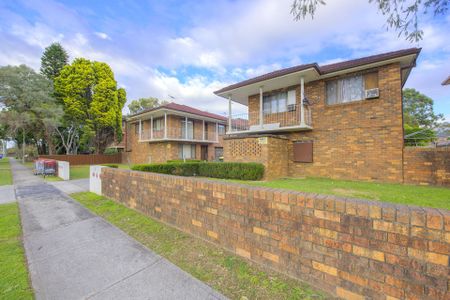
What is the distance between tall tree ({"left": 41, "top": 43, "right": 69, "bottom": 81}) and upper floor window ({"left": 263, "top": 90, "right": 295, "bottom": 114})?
27.7 m

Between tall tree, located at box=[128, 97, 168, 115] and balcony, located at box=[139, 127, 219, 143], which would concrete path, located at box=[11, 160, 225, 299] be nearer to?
balcony, located at box=[139, 127, 219, 143]

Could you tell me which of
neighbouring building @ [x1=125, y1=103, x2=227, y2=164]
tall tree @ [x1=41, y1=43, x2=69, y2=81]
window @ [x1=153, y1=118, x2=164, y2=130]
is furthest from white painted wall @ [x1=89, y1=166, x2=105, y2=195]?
tall tree @ [x1=41, y1=43, x2=69, y2=81]

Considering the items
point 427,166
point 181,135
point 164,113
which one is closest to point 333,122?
point 427,166

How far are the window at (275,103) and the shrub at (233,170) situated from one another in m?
4.66

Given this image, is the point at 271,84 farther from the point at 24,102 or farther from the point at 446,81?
the point at 24,102

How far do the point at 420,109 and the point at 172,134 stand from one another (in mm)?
34724

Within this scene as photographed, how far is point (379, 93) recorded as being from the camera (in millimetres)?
8898

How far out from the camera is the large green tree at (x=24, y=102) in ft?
57.0

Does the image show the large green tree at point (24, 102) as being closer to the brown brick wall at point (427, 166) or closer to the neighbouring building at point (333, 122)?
the neighbouring building at point (333, 122)

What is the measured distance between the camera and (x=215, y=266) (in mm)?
2689

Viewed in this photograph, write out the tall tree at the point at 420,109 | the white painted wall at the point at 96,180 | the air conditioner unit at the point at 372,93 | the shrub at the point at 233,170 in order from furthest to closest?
the tall tree at the point at 420,109 < the shrub at the point at 233,170 < the air conditioner unit at the point at 372,93 < the white painted wall at the point at 96,180

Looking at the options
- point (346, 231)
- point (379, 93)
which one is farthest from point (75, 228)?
point (379, 93)

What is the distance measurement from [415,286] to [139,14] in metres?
10.4

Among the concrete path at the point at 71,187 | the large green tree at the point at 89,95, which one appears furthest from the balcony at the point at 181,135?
the concrete path at the point at 71,187
